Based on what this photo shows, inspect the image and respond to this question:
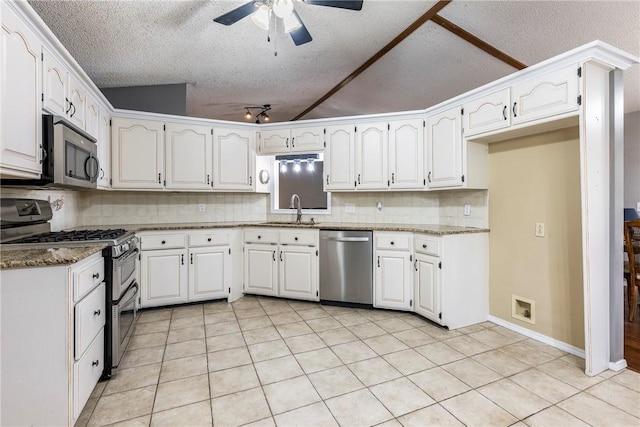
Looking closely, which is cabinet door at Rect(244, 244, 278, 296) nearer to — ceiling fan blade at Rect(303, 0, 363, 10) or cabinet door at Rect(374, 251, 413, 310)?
cabinet door at Rect(374, 251, 413, 310)

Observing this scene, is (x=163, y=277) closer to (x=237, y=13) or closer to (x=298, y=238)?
(x=298, y=238)

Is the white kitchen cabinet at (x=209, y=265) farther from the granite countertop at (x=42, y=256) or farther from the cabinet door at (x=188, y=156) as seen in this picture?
the granite countertop at (x=42, y=256)

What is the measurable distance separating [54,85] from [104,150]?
1194mm

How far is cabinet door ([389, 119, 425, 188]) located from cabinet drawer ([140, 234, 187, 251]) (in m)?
2.42

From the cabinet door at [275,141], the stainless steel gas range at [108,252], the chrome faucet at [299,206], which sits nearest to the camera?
the stainless steel gas range at [108,252]

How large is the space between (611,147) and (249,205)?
11.8ft

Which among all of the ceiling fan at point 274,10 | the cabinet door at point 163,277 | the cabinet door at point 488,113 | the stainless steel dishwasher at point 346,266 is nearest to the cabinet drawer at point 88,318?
the cabinet door at point 163,277

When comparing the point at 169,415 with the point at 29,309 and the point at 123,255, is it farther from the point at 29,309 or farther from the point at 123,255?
the point at 123,255

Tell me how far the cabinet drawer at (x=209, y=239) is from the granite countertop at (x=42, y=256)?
160cm

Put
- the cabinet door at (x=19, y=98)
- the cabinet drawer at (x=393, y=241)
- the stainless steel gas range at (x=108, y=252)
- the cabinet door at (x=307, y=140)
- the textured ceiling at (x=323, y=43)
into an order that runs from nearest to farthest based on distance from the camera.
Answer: the cabinet door at (x=19, y=98) < the stainless steel gas range at (x=108, y=252) < the textured ceiling at (x=323, y=43) < the cabinet drawer at (x=393, y=241) < the cabinet door at (x=307, y=140)

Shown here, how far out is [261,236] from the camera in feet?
11.6

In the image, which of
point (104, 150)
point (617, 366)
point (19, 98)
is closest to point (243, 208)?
point (104, 150)

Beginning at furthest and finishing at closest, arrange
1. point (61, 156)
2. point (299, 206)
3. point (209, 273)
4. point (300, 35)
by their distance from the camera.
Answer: point (299, 206) → point (209, 273) → point (300, 35) → point (61, 156)

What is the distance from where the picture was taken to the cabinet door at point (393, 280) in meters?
3.06
